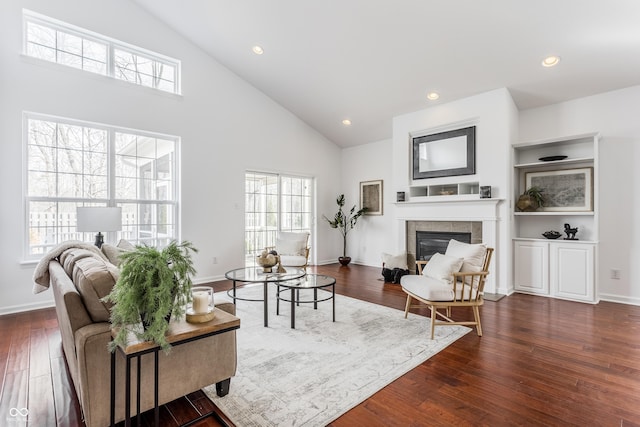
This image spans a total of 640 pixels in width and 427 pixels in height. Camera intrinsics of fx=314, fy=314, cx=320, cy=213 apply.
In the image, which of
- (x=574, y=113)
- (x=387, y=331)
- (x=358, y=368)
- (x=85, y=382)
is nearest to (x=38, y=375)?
(x=85, y=382)

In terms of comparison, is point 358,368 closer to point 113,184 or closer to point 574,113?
point 113,184

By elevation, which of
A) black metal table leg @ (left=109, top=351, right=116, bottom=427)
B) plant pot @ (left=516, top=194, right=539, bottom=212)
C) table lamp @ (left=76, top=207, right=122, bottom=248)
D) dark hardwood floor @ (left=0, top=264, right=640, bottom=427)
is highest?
plant pot @ (left=516, top=194, right=539, bottom=212)

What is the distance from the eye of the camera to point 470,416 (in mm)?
1855

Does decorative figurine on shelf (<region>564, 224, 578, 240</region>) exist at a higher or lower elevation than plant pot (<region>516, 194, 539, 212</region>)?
lower

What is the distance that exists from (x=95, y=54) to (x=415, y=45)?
4417 mm

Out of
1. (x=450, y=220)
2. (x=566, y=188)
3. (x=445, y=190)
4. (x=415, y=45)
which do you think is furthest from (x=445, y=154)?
(x=415, y=45)

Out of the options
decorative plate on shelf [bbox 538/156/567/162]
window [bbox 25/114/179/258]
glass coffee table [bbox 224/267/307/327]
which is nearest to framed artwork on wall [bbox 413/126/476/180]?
decorative plate on shelf [bbox 538/156/567/162]

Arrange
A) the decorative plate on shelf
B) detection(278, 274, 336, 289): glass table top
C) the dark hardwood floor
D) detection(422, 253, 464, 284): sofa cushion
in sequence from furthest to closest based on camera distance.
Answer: the decorative plate on shelf, detection(278, 274, 336, 289): glass table top, detection(422, 253, 464, 284): sofa cushion, the dark hardwood floor

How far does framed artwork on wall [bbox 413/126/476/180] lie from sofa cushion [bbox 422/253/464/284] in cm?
230

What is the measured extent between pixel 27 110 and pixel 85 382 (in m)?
3.91

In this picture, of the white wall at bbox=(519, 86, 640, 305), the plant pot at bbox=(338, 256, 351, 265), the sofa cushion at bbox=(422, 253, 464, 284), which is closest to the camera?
the sofa cushion at bbox=(422, 253, 464, 284)

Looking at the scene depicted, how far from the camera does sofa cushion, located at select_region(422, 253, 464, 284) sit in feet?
10.4

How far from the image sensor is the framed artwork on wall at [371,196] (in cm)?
689

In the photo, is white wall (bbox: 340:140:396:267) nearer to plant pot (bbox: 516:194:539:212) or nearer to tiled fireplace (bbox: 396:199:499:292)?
tiled fireplace (bbox: 396:199:499:292)
